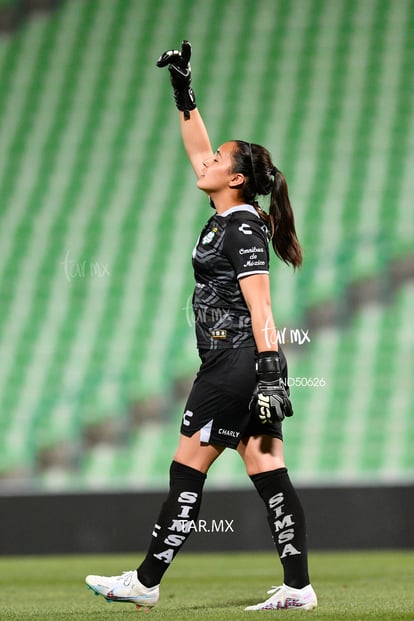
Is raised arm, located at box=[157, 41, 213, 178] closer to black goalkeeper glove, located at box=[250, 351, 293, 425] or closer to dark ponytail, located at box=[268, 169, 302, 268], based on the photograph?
dark ponytail, located at box=[268, 169, 302, 268]

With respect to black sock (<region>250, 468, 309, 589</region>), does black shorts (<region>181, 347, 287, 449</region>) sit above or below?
above

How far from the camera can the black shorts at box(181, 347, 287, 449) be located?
404 cm

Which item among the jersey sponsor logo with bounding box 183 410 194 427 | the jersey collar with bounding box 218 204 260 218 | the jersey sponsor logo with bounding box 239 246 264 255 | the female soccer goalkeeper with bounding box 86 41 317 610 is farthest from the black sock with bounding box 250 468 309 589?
the jersey collar with bounding box 218 204 260 218

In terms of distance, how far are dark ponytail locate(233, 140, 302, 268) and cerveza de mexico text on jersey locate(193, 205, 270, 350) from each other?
0.10m

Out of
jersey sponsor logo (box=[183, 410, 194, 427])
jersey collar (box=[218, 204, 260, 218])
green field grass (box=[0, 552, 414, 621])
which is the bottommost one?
green field grass (box=[0, 552, 414, 621])

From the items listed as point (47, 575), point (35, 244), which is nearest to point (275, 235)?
point (47, 575)

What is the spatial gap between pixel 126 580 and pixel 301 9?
320 inches

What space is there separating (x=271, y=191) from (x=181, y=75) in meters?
0.73

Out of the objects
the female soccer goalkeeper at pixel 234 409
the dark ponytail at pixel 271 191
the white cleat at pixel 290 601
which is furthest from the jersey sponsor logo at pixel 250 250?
the white cleat at pixel 290 601

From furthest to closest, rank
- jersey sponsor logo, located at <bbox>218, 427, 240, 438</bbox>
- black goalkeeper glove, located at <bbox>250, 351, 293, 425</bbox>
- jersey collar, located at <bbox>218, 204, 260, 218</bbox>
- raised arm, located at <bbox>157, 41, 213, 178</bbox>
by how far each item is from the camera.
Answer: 1. raised arm, located at <bbox>157, 41, 213, 178</bbox>
2. jersey collar, located at <bbox>218, 204, 260, 218</bbox>
3. jersey sponsor logo, located at <bbox>218, 427, 240, 438</bbox>
4. black goalkeeper glove, located at <bbox>250, 351, 293, 425</bbox>

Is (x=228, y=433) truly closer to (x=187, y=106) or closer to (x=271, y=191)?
(x=271, y=191)

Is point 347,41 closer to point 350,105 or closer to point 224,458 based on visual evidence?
point 350,105

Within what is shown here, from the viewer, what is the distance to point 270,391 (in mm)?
3945

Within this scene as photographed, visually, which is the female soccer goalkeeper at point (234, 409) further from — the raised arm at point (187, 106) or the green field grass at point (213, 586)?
the raised arm at point (187, 106)
